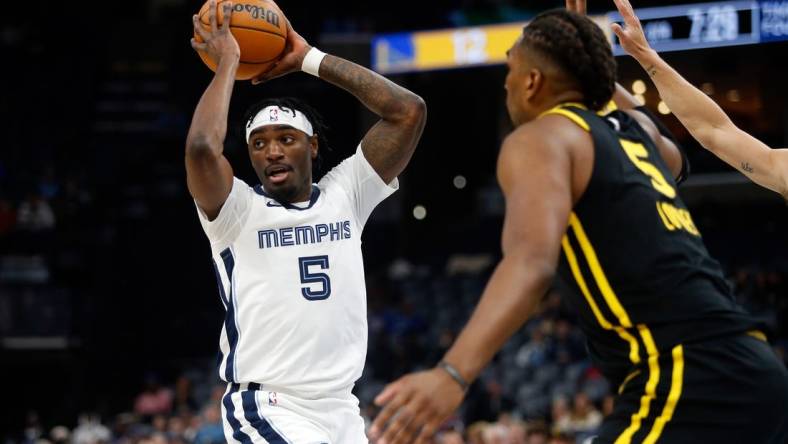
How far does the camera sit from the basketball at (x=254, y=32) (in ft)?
17.1

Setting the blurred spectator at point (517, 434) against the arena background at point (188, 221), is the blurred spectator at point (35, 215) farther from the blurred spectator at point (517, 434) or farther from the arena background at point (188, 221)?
the blurred spectator at point (517, 434)

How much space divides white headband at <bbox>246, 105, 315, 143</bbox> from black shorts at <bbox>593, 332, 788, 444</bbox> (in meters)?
2.45

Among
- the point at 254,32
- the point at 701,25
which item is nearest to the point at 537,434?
the point at 701,25

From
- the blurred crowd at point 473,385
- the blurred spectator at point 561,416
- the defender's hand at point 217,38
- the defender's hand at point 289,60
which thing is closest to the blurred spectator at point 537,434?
the blurred crowd at point 473,385

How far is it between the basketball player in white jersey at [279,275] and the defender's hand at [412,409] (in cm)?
195

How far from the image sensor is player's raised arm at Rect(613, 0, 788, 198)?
14.9ft

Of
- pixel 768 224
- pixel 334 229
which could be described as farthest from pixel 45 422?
pixel 334 229

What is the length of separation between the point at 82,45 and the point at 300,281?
64.2 feet

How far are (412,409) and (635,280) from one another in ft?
2.59

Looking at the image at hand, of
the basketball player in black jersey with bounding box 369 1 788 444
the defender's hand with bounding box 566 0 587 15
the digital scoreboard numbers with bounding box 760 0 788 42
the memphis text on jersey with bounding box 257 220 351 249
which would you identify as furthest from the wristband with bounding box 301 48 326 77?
the digital scoreboard numbers with bounding box 760 0 788 42

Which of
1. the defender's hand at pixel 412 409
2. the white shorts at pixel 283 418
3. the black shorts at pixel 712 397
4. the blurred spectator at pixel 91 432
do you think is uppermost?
the defender's hand at pixel 412 409

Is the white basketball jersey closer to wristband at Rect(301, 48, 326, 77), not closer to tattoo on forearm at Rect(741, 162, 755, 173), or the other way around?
wristband at Rect(301, 48, 326, 77)

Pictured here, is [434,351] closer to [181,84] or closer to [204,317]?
[204,317]

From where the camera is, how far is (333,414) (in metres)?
5.00
